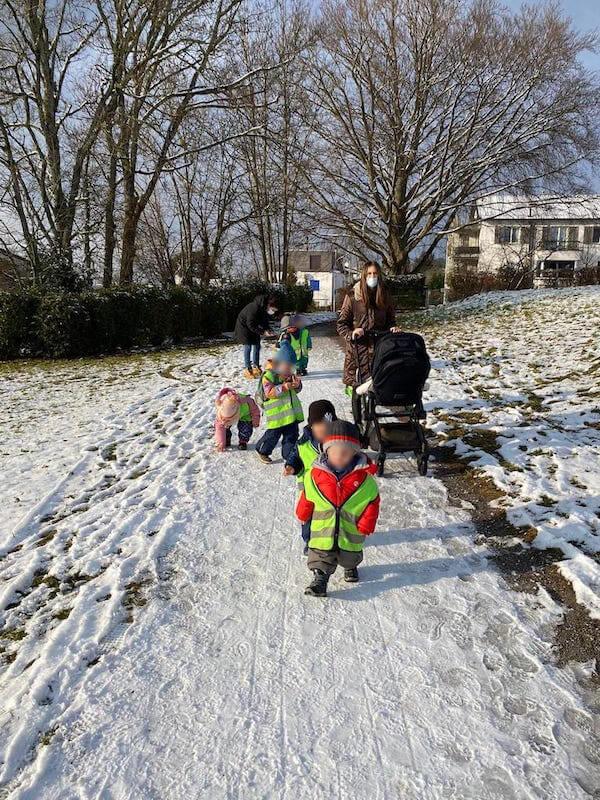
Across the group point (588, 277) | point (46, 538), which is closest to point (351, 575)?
point (46, 538)

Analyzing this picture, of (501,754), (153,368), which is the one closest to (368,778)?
(501,754)

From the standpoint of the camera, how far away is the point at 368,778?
2.23 meters

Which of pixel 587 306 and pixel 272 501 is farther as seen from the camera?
pixel 587 306

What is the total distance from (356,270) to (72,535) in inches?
1120

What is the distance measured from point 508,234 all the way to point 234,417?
5089cm

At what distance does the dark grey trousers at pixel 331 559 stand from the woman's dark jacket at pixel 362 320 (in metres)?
2.95

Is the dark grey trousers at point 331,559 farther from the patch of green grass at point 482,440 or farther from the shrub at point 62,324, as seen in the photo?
the shrub at point 62,324

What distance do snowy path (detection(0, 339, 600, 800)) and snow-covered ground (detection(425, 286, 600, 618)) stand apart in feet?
2.08

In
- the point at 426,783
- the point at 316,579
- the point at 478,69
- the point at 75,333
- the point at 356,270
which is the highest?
the point at 478,69

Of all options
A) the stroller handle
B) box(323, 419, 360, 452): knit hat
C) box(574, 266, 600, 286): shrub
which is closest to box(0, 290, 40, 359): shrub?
the stroller handle

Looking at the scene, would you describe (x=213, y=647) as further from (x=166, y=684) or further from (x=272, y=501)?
(x=272, y=501)

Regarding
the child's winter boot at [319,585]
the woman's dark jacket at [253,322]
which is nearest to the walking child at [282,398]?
the child's winter boot at [319,585]

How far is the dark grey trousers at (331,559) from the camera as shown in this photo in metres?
3.42

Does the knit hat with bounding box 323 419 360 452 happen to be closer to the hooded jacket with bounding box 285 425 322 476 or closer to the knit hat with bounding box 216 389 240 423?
the hooded jacket with bounding box 285 425 322 476
